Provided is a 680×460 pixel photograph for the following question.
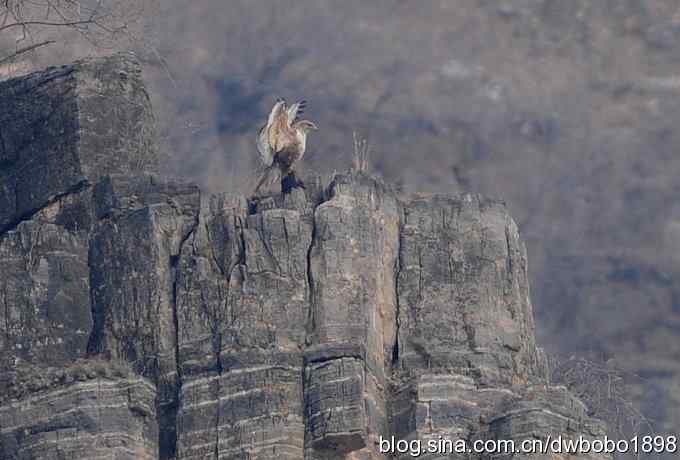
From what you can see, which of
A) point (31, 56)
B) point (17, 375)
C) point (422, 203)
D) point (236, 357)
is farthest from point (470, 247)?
point (31, 56)

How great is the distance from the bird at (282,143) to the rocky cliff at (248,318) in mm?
673

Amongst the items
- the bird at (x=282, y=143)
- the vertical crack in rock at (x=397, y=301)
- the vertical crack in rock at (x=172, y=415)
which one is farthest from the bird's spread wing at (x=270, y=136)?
the vertical crack in rock at (x=172, y=415)

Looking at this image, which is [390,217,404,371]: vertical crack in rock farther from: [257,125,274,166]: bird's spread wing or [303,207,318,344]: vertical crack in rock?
[257,125,274,166]: bird's spread wing

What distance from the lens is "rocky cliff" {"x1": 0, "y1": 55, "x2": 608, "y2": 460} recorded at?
28.8m

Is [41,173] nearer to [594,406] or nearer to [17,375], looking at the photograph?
[17,375]

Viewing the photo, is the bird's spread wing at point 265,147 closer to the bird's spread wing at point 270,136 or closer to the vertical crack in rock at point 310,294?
the bird's spread wing at point 270,136

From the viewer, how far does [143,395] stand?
1150 inches

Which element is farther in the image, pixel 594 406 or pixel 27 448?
pixel 594 406

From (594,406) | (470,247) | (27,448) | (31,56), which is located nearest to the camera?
(27,448)

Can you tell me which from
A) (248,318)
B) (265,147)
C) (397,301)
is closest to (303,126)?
(265,147)

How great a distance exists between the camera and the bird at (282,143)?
3103cm

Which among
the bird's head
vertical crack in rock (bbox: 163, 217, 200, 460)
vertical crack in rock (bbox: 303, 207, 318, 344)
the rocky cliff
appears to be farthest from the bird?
vertical crack in rock (bbox: 163, 217, 200, 460)

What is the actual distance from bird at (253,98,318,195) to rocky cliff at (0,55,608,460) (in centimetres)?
67

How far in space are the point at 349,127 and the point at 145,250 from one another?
1532 centimetres
